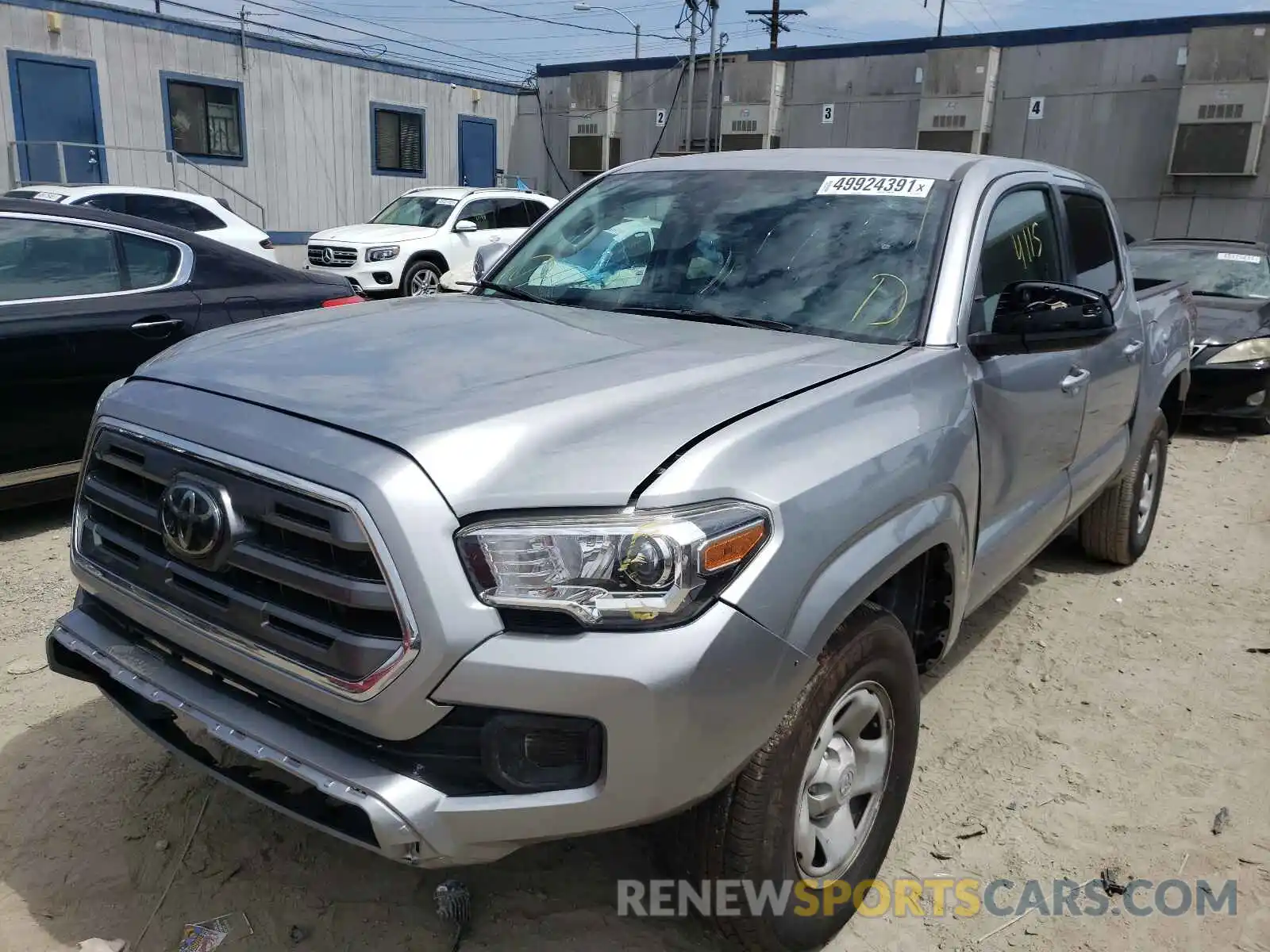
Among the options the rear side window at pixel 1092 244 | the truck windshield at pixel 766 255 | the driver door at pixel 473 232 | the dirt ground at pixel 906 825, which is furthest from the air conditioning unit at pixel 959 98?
the truck windshield at pixel 766 255

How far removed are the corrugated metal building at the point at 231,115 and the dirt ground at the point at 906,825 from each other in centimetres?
1574

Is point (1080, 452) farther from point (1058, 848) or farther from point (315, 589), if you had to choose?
point (315, 589)

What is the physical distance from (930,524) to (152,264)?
444 centimetres

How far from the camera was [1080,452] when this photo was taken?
3.76m

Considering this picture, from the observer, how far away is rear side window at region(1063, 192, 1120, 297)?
3.95 metres

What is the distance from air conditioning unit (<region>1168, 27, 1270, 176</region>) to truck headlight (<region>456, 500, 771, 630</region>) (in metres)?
18.8

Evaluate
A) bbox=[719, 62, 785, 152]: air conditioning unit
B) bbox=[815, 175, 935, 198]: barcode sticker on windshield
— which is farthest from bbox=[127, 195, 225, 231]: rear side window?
bbox=[719, 62, 785, 152]: air conditioning unit

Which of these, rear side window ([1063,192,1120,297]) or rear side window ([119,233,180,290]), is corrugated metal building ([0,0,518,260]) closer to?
rear side window ([119,233,180,290])

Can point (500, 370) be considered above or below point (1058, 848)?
above

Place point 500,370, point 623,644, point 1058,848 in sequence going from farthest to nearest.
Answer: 1. point 1058,848
2. point 500,370
3. point 623,644

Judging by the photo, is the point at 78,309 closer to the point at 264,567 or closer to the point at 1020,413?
the point at 264,567

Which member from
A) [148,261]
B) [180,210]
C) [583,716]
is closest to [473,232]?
[180,210]

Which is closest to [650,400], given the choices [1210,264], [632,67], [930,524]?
[930,524]

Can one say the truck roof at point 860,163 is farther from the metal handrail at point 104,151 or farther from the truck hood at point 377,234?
the metal handrail at point 104,151
